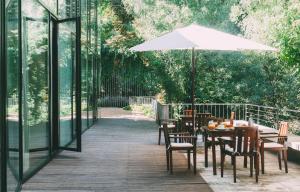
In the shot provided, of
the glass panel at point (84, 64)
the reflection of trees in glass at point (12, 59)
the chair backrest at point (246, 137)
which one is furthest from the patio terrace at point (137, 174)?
the glass panel at point (84, 64)

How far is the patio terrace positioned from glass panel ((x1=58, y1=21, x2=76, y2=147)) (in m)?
0.49

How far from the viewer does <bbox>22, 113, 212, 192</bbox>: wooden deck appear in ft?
19.2

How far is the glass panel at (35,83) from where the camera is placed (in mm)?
7074

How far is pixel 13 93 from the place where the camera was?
5355 mm

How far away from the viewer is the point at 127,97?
1027 inches

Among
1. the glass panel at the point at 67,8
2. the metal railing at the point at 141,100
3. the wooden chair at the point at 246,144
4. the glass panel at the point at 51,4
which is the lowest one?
the wooden chair at the point at 246,144

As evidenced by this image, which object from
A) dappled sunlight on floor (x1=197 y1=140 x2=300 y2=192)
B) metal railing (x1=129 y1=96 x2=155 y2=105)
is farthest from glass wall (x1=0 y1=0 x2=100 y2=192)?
metal railing (x1=129 y1=96 x2=155 y2=105)

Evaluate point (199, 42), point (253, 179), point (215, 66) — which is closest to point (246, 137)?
point (253, 179)

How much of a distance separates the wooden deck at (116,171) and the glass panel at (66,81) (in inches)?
17.5

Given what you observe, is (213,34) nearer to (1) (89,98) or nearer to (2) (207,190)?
(2) (207,190)

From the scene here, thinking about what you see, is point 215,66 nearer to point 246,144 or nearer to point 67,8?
point 67,8

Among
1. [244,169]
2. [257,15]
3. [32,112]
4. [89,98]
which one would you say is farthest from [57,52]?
[257,15]

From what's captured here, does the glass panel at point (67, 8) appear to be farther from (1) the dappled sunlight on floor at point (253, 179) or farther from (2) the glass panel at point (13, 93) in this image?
(1) the dappled sunlight on floor at point (253, 179)

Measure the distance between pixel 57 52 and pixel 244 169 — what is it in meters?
3.91
